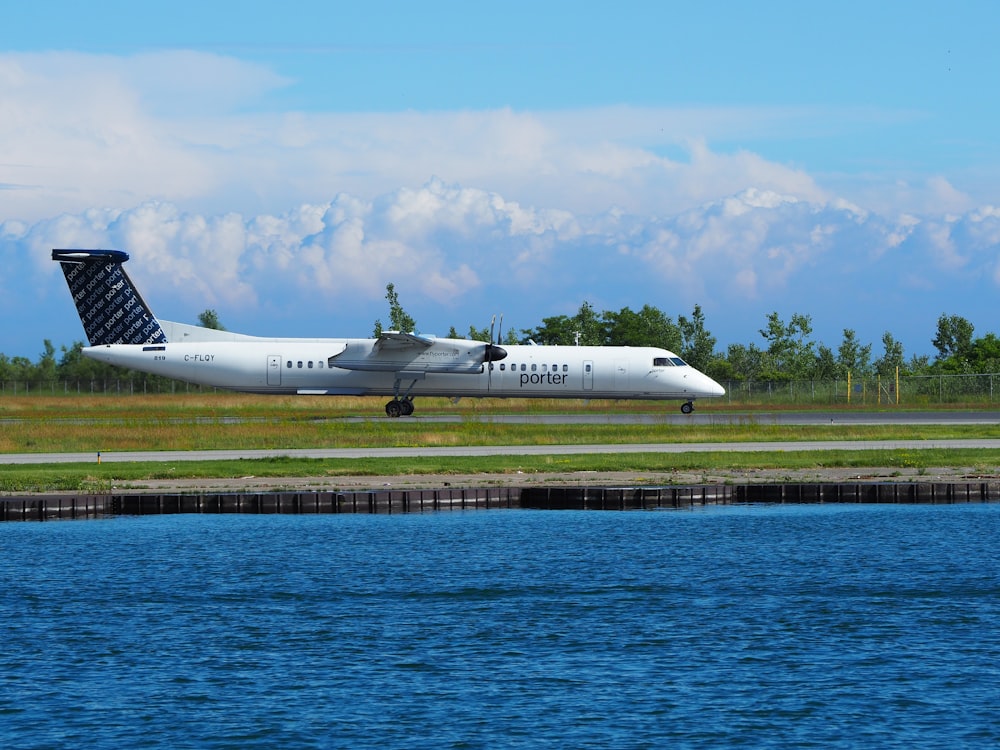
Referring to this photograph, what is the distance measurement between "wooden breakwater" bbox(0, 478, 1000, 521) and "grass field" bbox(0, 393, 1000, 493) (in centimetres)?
238

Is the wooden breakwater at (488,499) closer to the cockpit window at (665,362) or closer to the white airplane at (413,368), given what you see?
the white airplane at (413,368)

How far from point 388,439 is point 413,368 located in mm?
16834

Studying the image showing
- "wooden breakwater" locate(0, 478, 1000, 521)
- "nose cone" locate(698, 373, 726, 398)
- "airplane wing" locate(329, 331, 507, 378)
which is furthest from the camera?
"nose cone" locate(698, 373, 726, 398)

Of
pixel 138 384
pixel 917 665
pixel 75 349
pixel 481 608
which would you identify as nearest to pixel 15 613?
pixel 481 608

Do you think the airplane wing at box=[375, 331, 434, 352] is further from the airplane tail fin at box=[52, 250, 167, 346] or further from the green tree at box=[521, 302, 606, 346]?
the green tree at box=[521, 302, 606, 346]

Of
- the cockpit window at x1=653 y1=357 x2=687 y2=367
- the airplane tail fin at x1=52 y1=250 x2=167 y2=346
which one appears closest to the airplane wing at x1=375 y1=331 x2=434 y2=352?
the cockpit window at x1=653 y1=357 x2=687 y2=367

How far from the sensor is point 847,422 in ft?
191

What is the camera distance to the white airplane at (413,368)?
62.8 m

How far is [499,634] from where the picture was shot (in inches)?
743

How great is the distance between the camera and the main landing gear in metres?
63.7

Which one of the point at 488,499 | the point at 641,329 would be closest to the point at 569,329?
the point at 641,329

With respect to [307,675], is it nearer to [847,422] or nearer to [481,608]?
[481,608]

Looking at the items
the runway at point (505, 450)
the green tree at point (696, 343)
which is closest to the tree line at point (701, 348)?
the green tree at point (696, 343)

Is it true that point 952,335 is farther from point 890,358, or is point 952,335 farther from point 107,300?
point 107,300
